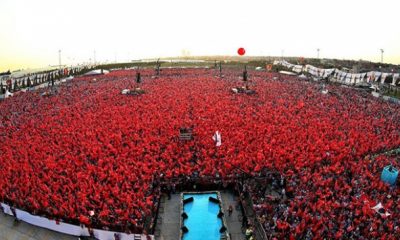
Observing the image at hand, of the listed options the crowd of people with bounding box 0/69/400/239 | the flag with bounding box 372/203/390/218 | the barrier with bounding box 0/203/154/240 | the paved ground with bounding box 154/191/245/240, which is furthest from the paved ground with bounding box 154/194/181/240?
the flag with bounding box 372/203/390/218

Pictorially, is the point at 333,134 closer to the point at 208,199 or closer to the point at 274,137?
the point at 274,137

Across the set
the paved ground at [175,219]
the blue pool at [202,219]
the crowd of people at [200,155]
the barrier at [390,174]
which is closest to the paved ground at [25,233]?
the crowd of people at [200,155]

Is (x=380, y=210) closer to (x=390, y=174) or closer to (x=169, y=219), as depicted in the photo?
(x=390, y=174)

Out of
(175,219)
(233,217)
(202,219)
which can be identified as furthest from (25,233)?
(233,217)

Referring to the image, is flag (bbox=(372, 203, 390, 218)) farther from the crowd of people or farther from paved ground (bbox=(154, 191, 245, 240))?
paved ground (bbox=(154, 191, 245, 240))

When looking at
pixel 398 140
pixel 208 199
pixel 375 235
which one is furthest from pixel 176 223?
pixel 398 140
